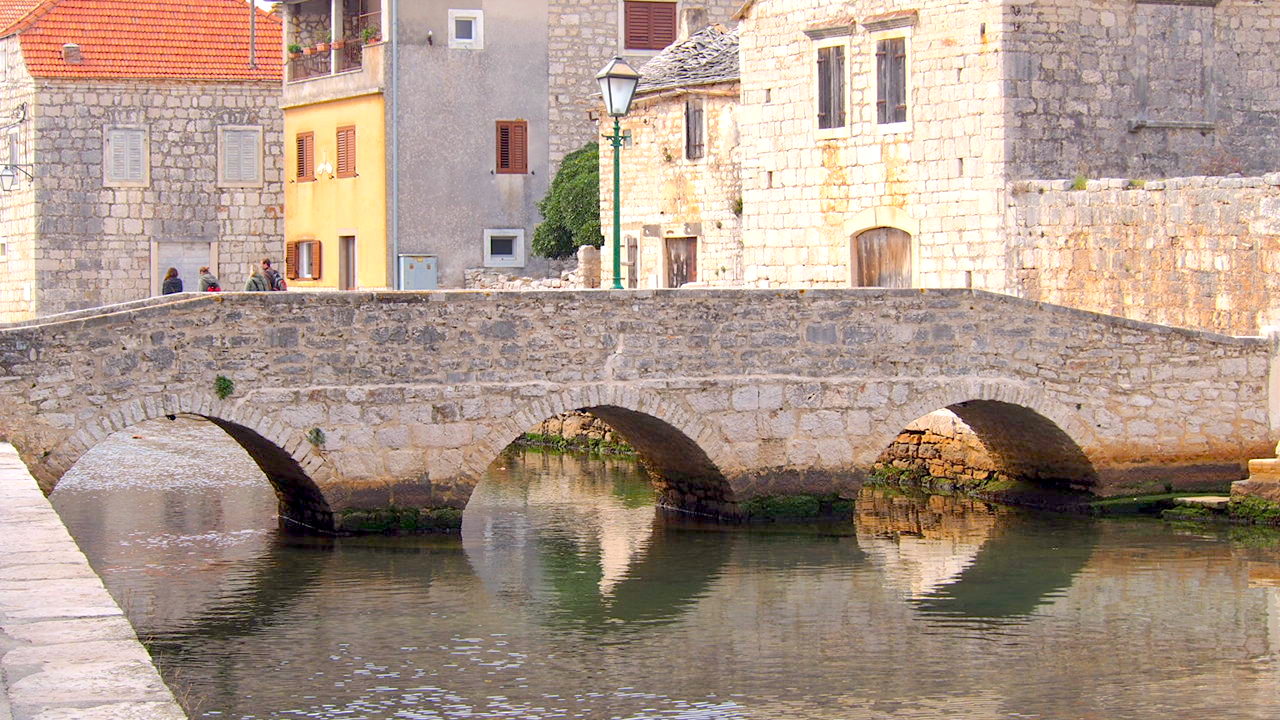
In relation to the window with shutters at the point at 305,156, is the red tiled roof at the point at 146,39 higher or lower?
higher

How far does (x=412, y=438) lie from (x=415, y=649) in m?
3.86

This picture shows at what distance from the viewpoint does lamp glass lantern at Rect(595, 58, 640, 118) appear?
1733 centimetres

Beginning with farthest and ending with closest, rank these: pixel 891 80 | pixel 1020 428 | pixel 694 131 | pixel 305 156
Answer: pixel 305 156 → pixel 694 131 → pixel 891 80 → pixel 1020 428

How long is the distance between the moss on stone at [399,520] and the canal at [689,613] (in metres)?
0.15

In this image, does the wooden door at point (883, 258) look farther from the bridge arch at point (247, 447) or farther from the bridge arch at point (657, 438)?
the bridge arch at point (247, 447)

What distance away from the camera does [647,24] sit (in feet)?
107

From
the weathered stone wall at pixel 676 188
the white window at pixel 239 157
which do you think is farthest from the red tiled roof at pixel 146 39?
the weathered stone wall at pixel 676 188

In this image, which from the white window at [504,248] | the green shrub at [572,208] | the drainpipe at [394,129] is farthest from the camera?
the white window at [504,248]

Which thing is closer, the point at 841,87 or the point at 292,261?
the point at 841,87

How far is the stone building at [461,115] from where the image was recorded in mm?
30969

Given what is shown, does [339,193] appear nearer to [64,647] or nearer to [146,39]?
[146,39]

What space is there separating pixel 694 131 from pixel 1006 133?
6.62 m

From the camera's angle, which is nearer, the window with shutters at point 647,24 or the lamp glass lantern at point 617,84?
the lamp glass lantern at point 617,84

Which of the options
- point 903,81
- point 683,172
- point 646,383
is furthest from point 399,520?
point 683,172
